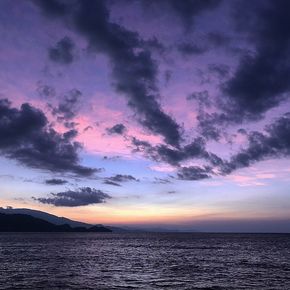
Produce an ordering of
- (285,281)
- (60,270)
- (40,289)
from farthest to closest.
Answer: (60,270)
(285,281)
(40,289)

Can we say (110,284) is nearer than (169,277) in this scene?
Yes

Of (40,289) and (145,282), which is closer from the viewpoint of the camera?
(40,289)

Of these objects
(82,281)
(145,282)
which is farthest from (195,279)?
(82,281)

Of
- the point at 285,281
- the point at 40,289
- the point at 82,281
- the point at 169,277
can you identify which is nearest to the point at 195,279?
the point at 169,277

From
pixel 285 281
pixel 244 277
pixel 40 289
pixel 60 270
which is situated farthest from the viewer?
pixel 60 270

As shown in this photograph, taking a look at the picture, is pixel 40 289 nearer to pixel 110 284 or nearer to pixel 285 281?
pixel 110 284

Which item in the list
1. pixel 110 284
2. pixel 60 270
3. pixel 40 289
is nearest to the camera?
pixel 40 289

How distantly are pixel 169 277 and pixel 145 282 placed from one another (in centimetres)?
610

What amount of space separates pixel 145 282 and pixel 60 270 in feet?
57.3

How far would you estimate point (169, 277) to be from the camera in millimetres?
53906

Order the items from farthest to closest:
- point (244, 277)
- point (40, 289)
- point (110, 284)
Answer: point (244, 277)
point (110, 284)
point (40, 289)

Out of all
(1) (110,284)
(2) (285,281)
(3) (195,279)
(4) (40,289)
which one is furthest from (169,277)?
(4) (40,289)

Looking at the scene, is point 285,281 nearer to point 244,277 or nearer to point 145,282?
point 244,277

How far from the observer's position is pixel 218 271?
6169cm
